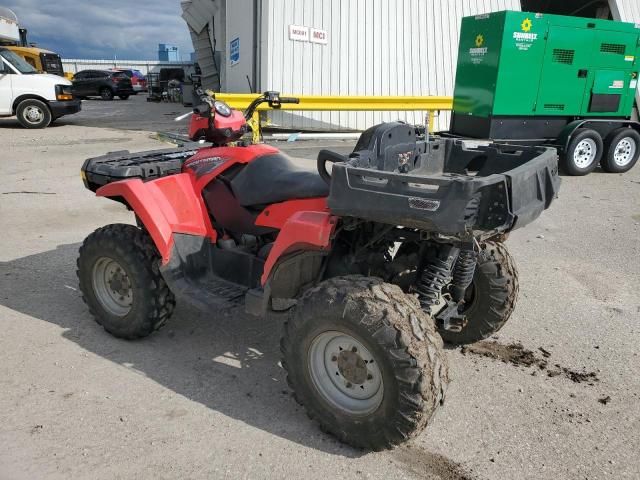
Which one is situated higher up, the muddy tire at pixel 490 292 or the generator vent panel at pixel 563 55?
the generator vent panel at pixel 563 55

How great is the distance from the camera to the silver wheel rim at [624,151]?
33.9ft

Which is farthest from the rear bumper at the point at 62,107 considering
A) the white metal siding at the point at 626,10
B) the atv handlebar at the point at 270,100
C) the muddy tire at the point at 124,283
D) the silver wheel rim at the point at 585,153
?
the white metal siding at the point at 626,10

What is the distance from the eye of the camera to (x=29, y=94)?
1524 centimetres

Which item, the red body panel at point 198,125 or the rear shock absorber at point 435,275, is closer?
the rear shock absorber at point 435,275

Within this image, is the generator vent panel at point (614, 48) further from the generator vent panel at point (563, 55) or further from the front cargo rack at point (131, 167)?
the front cargo rack at point (131, 167)

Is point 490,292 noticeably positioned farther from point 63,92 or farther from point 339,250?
point 63,92

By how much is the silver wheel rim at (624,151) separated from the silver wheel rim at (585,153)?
0.60 m

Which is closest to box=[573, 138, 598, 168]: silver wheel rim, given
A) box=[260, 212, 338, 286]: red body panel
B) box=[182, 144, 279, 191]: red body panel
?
box=[182, 144, 279, 191]: red body panel

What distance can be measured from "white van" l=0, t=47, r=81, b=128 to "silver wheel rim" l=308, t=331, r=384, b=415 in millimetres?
15611

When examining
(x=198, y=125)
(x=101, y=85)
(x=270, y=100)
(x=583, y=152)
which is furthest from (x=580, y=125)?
(x=101, y=85)

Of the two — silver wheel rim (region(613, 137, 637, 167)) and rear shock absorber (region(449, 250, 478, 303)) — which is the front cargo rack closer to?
rear shock absorber (region(449, 250, 478, 303))

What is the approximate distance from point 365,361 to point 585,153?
907 cm

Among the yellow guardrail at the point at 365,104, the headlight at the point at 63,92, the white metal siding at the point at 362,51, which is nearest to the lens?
the yellow guardrail at the point at 365,104

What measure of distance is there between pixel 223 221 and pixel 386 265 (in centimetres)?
116
